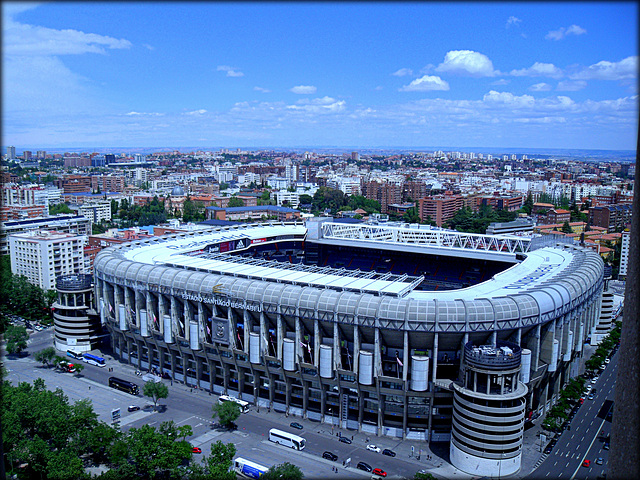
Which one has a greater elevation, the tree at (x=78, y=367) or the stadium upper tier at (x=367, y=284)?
the stadium upper tier at (x=367, y=284)

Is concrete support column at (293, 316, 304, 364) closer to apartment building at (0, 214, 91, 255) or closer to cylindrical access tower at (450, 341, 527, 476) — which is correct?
cylindrical access tower at (450, 341, 527, 476)

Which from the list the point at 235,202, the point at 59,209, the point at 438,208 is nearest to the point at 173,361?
the point at 438,208

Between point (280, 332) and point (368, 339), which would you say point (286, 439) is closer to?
point (280, 332)

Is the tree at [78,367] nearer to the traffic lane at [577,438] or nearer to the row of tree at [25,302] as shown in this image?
the row of tree at [25,302]

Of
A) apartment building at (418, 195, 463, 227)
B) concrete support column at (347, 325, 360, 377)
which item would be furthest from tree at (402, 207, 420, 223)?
concrete support column at (347, 325, 360, 377)

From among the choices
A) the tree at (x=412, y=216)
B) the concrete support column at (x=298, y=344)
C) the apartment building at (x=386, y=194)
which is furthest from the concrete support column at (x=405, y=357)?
the apartment building at (x=386, y=194)

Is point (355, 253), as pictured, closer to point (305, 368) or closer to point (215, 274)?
point (215, 274)
